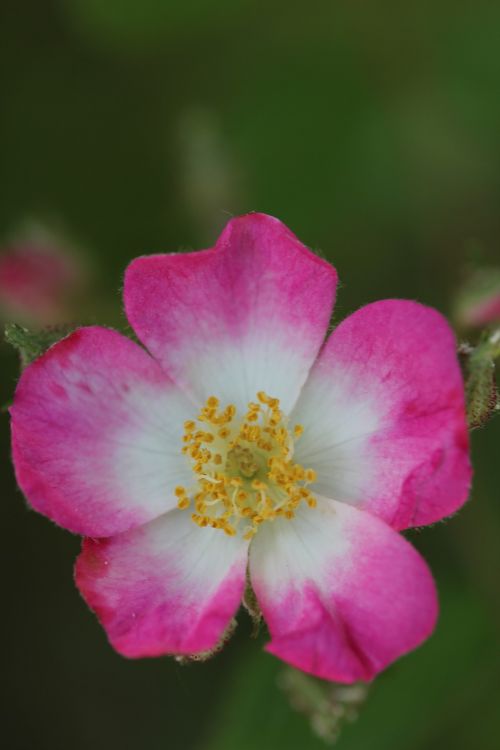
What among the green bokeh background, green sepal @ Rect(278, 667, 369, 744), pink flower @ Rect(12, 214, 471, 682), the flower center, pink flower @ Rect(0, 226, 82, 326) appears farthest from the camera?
the green bokeh background

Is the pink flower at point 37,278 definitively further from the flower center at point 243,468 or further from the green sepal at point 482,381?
the green sepal at point 482,381

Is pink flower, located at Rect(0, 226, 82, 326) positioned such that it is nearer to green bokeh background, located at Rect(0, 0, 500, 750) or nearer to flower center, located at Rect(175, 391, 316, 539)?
green bokeh background, located at Rect(0, 0, 500, 750)

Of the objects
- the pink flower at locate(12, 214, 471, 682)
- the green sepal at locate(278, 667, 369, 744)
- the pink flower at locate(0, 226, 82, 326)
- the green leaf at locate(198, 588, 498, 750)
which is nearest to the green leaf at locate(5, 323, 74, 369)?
the pink flower at locate(12, 214, 471, 682)

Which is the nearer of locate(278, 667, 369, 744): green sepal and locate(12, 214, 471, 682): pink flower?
locate(12, 214, 471, 682): pink flower

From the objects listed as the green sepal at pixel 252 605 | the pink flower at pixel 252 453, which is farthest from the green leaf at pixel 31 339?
the green sepal at pixel 252 605

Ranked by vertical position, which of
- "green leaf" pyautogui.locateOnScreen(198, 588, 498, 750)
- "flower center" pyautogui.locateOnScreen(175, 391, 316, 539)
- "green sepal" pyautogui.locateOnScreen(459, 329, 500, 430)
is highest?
"flower center" pyautogui.locateOnScreen(175, 391, 316, 539)

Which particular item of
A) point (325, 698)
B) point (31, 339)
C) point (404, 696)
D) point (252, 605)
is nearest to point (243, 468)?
point (252, 605)

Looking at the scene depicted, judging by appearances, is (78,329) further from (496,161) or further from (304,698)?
(496,161)

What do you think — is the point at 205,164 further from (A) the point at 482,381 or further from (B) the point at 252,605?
(B) the point at 252,605
